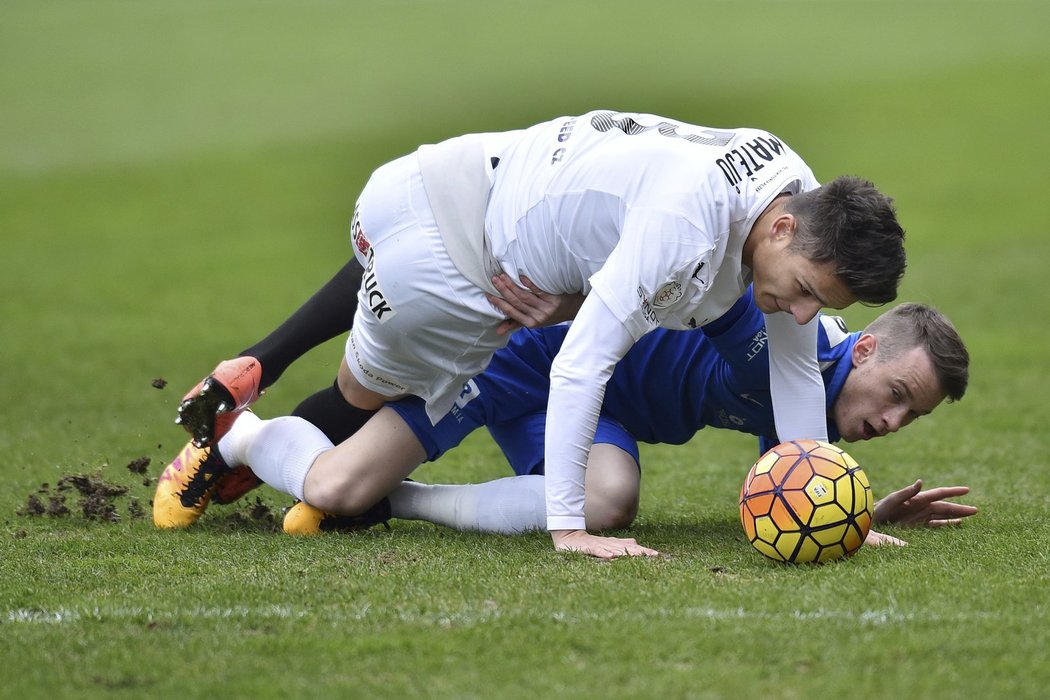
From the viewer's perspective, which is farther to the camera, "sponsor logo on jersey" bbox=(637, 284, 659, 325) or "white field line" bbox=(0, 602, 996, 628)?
"sponsor logo on jersey" bbox=(637, 284, 659, 325)

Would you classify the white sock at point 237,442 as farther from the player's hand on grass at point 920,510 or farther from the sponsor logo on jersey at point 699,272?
the player's hand on grass at point 920,510

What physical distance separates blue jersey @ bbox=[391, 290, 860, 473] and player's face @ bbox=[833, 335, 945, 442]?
0.22 ft

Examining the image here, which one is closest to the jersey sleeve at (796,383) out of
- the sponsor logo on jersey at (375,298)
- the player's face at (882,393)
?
the player's face at (882,393)

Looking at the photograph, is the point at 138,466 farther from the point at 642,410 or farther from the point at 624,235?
the point at 624,235

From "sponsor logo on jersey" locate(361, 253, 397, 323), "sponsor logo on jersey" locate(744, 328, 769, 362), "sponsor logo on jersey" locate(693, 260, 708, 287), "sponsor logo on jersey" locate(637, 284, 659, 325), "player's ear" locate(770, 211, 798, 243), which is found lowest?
"sponsor logo on jersey" locate(744, 328, 769, 362)

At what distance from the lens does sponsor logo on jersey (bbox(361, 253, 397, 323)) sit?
520 cm

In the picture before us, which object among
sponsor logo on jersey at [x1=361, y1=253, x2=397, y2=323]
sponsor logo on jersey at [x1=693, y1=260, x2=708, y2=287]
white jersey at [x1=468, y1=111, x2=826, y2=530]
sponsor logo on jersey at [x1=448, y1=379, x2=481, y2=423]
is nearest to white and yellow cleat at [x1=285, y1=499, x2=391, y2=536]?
sponsor logo on jersey at [x1=448, y1=379, x2=481, y2=423]

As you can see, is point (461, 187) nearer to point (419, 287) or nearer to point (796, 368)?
point (419, 287)

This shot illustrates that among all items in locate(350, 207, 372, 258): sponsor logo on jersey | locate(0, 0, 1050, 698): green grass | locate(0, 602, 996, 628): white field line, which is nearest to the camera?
locate(0, 0, 1050, 698): green grass

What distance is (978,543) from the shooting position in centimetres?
503

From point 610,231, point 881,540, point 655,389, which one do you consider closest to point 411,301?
point 610,231

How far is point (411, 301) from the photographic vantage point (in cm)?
514

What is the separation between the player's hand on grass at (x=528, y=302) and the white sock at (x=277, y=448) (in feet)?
3.85

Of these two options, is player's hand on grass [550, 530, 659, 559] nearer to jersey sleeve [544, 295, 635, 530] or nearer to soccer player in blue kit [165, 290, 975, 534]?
jersey sleeve [544, 295, 635, 530]
